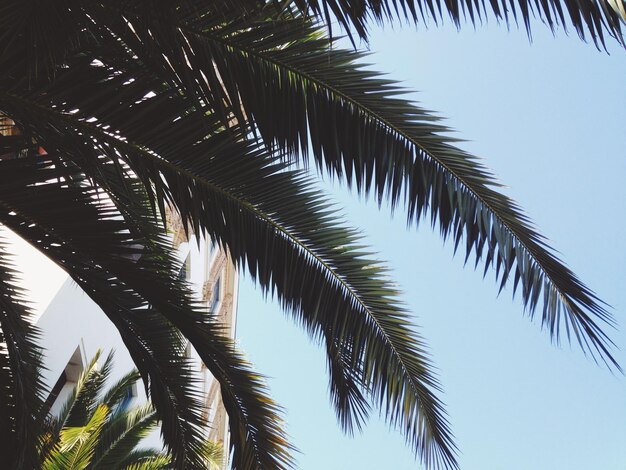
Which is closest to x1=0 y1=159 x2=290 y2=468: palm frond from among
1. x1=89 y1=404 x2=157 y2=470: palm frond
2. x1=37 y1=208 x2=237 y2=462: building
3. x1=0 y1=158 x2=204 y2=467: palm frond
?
x1=0 y1=158 x2=204 y2=467: palm frond

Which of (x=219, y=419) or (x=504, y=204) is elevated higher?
(x=504, y=204)

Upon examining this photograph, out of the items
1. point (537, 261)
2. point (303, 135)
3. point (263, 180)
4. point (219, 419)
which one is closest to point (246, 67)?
point (303, 135)

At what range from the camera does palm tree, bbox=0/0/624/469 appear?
3350 millimetres

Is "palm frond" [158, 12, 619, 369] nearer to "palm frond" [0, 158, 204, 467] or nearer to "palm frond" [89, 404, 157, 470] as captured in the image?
"palm frond" [0, 158, 204, 467]

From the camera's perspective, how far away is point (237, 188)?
166 inches

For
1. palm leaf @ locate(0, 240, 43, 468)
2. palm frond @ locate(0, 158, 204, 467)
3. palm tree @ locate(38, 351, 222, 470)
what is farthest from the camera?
palm tree @ locate(38, 351, 222, 470)

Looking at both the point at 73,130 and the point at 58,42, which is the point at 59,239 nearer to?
the point at 73,130

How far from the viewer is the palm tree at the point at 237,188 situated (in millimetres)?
Answer: 3350

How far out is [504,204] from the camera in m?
3.88

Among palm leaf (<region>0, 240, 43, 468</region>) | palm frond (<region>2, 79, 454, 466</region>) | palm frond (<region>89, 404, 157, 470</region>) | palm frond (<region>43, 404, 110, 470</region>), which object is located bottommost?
palm frond (<region>89, 404, 157, 470</region>)

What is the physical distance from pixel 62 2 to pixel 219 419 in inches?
1180

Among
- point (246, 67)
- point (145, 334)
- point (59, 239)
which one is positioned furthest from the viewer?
point (145, 334)

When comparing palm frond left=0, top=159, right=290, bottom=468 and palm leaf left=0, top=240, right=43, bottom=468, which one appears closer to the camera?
palm frond left=0, top=159, right=290, bottom=468

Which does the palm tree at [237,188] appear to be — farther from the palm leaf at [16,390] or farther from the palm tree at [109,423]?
the palm tree at [109,423]
